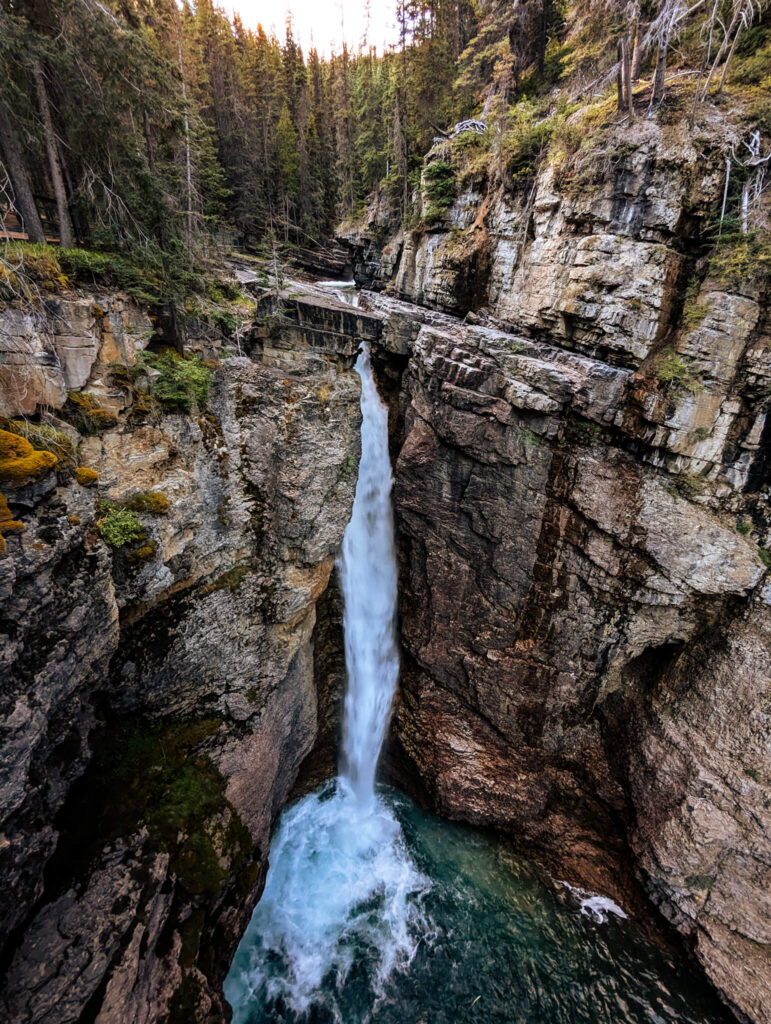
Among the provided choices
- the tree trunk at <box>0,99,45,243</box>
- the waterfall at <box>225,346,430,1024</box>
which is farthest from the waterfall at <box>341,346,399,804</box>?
the tree trunk at <box>0,99,45,243</box>

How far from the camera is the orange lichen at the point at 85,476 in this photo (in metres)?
6.50

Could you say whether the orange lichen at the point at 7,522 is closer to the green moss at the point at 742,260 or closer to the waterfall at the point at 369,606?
the waterfall at the point at 369,606

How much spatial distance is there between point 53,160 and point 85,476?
18.6 ft

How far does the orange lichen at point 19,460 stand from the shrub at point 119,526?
1.57m

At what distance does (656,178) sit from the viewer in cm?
926

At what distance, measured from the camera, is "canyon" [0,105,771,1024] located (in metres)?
6.19

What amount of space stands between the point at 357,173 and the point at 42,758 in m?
29.0

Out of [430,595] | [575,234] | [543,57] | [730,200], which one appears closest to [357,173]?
[543,57]

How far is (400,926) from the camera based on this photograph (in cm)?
961

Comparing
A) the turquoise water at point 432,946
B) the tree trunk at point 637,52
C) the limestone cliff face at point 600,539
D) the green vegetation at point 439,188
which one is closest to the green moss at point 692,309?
the limestone cliff face at point 600,539

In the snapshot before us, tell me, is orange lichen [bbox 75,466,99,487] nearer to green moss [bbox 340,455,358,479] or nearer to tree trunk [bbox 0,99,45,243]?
tree trunk [bbox 0,99,45,243]

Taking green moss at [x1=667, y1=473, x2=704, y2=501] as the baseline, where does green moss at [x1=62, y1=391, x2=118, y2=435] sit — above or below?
above

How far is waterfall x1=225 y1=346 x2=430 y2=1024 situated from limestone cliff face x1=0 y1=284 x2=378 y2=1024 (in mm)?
1113

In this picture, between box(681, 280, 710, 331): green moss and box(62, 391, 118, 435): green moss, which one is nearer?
box(62, 391, 118, 435): green moss
